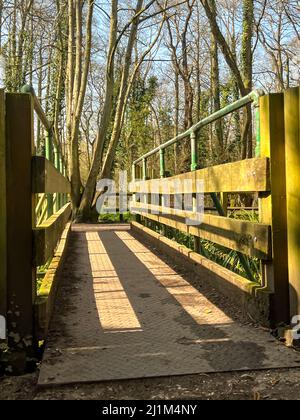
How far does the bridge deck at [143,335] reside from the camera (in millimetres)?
2617

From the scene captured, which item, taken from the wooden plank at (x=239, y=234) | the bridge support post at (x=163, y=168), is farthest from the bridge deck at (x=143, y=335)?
the bridge support post at (x=163, y=168)

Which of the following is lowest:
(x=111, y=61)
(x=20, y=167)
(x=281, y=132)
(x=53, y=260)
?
(x=53, y=260)

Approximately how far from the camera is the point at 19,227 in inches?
111

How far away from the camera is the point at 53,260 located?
480 cm

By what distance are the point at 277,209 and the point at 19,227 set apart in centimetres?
157

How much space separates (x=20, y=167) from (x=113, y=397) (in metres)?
1.37

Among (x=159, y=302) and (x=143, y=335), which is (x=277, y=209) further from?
(x=159, y=302)

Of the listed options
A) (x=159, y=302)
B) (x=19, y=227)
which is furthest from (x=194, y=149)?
(x=19, y=227)

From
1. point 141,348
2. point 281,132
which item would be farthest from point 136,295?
point 281,132

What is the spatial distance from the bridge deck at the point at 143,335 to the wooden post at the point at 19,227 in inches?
9.8

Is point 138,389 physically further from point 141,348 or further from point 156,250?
point 156,250

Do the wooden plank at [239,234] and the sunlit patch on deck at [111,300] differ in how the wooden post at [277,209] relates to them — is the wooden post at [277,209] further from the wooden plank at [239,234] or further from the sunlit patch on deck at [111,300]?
the sunlit patch on deck at [111,300]

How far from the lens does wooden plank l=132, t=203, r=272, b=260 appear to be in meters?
3.12

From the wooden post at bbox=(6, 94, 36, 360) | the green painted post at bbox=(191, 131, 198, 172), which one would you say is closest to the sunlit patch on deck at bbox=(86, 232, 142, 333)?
the wooden post at bbox=(6, 94, 36, 360)
